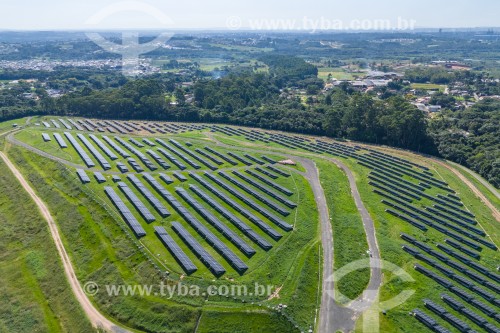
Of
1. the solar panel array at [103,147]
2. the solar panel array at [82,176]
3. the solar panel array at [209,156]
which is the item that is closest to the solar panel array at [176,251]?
the solar panel array at [82,176]

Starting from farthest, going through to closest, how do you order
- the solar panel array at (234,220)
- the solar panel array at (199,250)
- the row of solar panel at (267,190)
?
the row of solar panel at (267,190), the solar panel array at (234,220), the solar panel array at (199,250)

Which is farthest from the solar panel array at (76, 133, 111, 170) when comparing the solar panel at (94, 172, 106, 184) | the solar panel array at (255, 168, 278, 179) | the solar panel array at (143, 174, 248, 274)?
the solar panel array at (255, 168, 278, 179)

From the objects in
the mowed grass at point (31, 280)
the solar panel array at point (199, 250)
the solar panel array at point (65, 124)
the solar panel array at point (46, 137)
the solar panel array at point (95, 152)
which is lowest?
the mowed grass at point (31, 280)

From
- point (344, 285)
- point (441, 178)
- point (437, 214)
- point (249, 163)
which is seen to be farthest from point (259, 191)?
point (441, 178)

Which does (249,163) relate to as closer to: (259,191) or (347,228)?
(259,191)

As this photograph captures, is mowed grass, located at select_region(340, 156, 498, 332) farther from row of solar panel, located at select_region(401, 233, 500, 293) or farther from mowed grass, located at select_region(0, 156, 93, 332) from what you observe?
mowed grass, located at select_region(0, 156, 93, 332)

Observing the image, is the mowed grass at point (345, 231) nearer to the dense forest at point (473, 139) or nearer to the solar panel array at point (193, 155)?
the solar panel array at point (193, 155)
